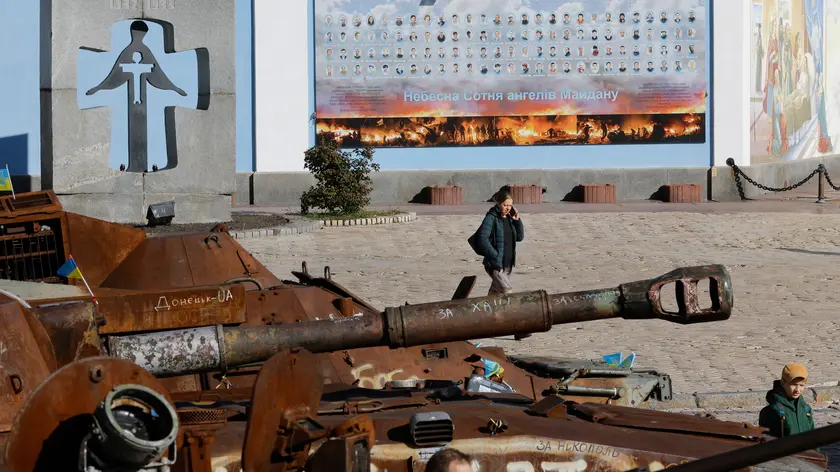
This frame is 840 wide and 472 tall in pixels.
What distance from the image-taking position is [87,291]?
6.82 meters

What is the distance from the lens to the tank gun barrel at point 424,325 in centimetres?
594

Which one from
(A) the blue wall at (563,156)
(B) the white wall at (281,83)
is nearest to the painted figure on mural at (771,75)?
(A) the blue wall at (563,156)

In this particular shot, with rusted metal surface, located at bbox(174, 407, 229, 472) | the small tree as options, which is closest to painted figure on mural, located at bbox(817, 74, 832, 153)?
the small tree

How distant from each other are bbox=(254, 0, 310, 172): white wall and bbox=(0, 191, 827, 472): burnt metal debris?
61.6ft

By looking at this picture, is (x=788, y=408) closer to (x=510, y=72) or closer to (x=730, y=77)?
(x=510, y=72)

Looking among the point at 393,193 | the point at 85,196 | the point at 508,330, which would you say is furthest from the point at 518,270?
the point at 508,330

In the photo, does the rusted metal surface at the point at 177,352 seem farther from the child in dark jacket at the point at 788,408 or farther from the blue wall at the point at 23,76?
the blue wall at the point at 23,76

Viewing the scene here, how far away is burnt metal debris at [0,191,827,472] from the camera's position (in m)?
4.55

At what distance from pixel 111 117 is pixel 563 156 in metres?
9.41

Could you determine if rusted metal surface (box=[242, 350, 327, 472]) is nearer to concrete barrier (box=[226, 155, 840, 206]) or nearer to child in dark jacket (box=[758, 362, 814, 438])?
child in dark jacket (box=[758, 362, 814, 438])

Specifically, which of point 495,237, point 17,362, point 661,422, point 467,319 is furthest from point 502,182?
point 17,362

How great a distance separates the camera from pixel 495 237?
1435 cm

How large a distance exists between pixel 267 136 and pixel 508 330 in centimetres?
2118

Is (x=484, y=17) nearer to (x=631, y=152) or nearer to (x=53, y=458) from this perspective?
(x=631, y=152)
